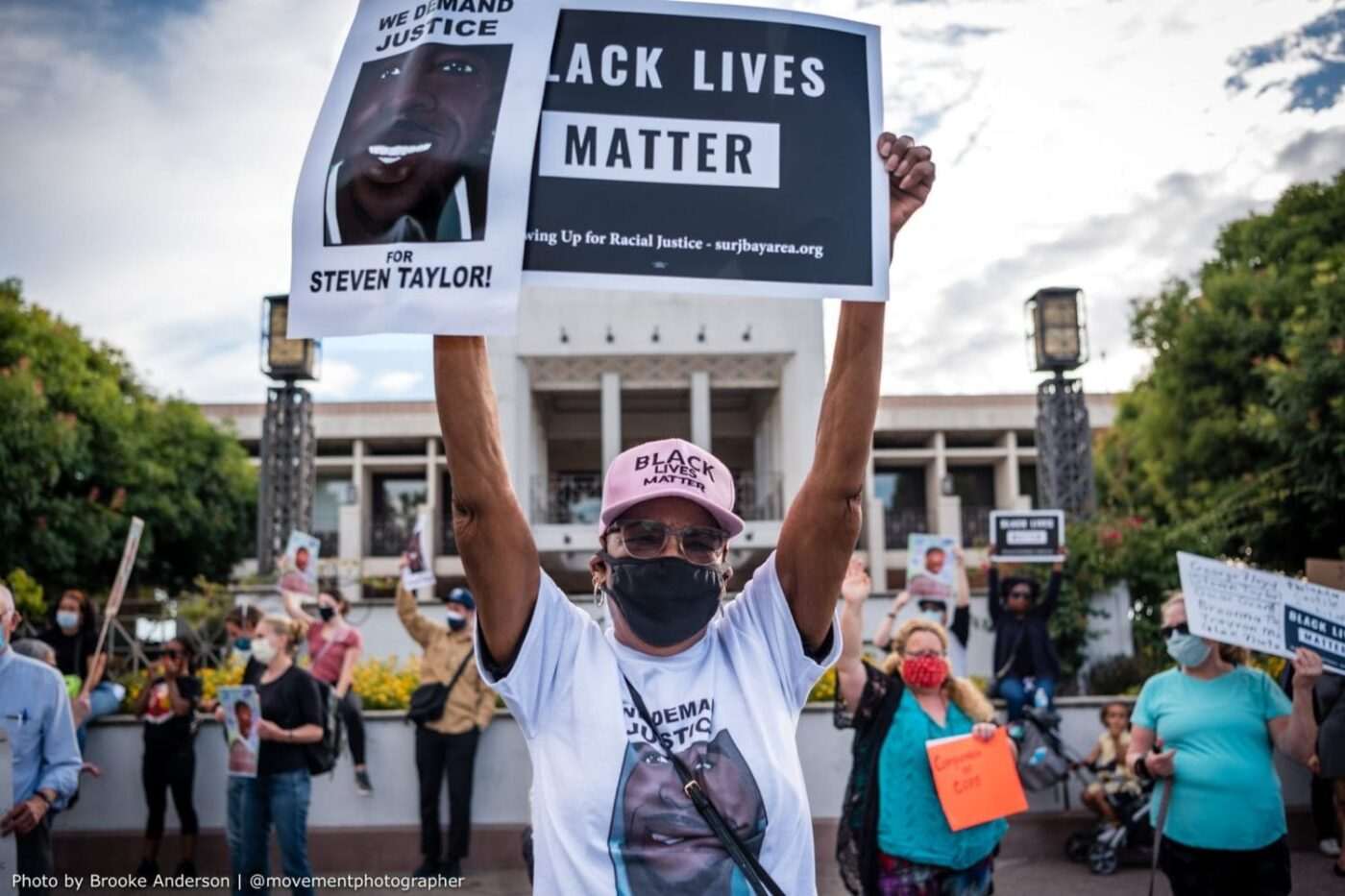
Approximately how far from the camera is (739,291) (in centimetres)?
236

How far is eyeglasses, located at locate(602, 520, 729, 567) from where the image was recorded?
249cm

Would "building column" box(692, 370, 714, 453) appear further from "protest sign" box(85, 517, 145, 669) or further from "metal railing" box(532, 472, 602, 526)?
"protest sign" box(85, 517, 145, 669)

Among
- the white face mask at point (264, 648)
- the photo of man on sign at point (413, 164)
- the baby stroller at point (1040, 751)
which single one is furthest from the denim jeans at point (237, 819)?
the photo of man on sign at point (413, 164)

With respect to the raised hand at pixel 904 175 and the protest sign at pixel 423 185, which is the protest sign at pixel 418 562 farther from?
the raised hand at pixel 904 175

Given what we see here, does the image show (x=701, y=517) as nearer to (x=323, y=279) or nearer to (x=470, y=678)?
(x=323, y=279)

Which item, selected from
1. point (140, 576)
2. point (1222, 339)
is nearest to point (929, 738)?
point (1222, 339)

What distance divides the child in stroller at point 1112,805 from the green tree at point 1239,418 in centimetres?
569

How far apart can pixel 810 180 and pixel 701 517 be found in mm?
762

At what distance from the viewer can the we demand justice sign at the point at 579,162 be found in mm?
2234

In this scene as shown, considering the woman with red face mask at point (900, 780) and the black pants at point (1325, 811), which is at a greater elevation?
the woman with red face mask at point (900, 780)

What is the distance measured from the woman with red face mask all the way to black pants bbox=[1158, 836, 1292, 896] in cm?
80

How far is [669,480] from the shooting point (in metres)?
2.45

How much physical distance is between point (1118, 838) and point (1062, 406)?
48.5 feet

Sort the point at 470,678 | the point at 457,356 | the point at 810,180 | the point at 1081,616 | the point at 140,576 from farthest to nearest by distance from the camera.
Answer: the point at 140,576 → the point at 1081,616 → the point at 470,678 → the point at 810,180 → the point at 457,356
